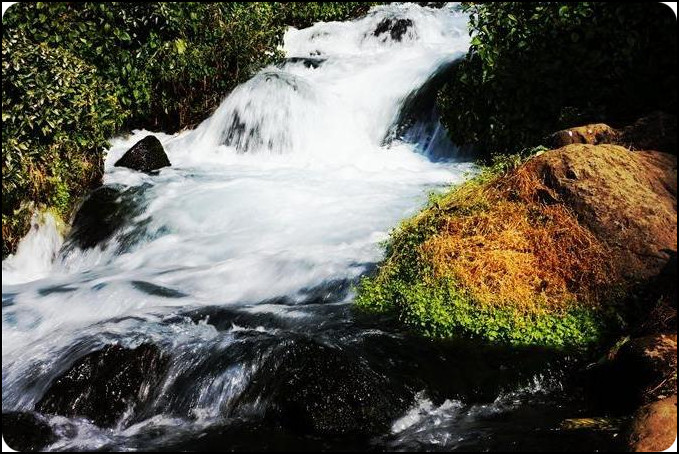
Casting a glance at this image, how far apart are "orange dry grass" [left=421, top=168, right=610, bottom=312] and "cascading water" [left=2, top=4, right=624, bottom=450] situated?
79 cm

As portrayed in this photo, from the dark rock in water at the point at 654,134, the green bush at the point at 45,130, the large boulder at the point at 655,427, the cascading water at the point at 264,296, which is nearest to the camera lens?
the large boulder at the point at 655,427

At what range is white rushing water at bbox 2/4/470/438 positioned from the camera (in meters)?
6.68

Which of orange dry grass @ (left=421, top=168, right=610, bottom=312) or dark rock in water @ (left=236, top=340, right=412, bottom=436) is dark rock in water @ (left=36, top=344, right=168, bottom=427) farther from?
orange dry grass @ (left=421, top=168, right=610, bottom=312)

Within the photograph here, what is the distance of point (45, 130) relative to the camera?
345 inches

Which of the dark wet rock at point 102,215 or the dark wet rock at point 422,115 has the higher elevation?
the dark wet rock at point 422,115

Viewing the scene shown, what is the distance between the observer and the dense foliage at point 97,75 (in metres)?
8.59

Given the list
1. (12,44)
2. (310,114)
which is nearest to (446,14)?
(310,114)

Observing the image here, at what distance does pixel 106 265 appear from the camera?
8.31 meters

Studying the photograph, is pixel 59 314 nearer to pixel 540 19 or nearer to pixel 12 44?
pixel 12 44

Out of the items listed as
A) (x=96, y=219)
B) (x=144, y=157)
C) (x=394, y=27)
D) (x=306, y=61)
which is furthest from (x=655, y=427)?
(x=394, y=27)

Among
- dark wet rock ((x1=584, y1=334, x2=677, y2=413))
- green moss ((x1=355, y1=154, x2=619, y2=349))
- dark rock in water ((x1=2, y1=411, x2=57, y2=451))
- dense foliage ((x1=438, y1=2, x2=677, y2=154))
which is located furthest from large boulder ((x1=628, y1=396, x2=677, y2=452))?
dense foliage ((x1=438, y1=2, x2=677, y2=154))

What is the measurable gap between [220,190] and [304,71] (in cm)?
710

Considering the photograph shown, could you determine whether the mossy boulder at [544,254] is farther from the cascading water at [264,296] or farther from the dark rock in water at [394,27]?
the dark rock in water at [394,27]

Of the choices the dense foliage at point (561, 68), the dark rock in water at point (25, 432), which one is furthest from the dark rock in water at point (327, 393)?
the dense foliage at point (561, 68)
